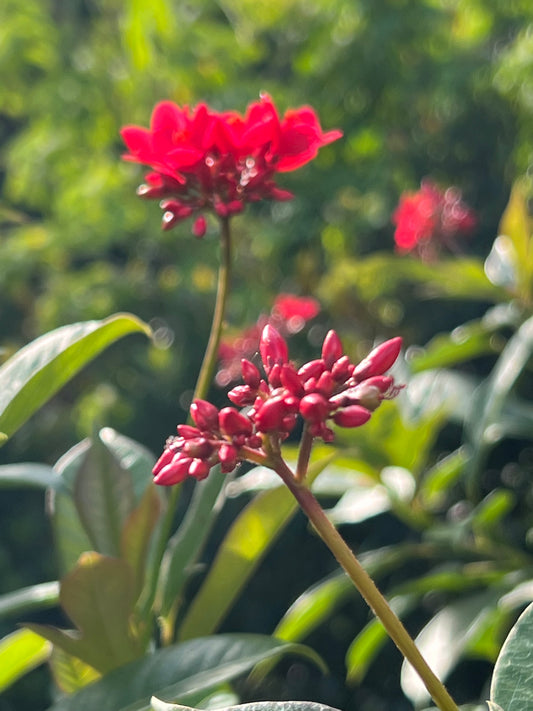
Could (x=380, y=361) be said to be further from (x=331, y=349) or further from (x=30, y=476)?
(x=30, y=476)

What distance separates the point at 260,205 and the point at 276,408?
7.55ft

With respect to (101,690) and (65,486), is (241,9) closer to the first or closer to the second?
(65,486)

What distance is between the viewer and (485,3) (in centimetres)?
232

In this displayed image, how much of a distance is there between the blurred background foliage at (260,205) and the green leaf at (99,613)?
1.63 meters

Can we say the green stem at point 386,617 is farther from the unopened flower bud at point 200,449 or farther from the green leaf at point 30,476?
the green leaf at point 30,476

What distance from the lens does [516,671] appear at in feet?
1.58

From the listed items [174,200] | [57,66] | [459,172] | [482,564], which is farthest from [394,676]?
[57,66]

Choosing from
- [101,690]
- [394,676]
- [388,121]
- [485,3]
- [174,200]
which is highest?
[485,3]

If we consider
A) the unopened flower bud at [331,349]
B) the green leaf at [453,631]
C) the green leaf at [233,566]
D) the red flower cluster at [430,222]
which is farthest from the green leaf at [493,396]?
the red flower cluster at [430,222]

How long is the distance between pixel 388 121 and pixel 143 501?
2137 millimetres

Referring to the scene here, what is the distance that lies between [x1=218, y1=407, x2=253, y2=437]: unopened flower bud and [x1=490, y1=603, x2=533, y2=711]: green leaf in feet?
0.62

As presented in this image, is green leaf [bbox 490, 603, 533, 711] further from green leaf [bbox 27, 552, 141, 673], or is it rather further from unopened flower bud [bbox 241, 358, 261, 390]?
green leaf [bbox 27, 552, 141, 673]

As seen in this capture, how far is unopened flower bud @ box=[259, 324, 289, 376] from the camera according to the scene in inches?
20.8

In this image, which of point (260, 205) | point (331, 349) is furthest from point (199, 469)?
point (260, 205)
